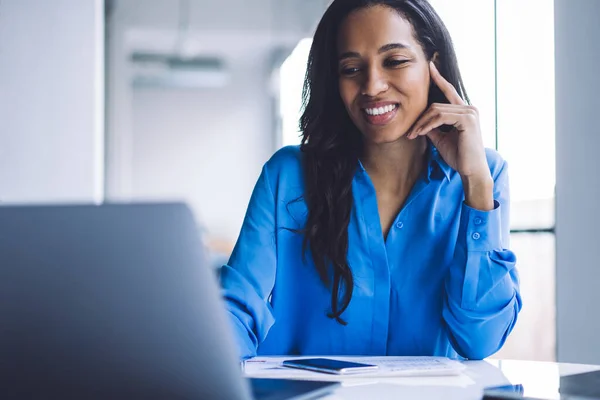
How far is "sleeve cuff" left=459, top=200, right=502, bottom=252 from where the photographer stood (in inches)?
54.6

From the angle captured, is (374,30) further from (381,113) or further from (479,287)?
(479,287)

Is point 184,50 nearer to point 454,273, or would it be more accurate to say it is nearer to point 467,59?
point 467,59

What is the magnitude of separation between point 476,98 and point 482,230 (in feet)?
5.70

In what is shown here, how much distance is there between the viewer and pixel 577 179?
1.94m

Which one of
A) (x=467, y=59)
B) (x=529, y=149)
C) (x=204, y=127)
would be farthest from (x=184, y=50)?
(x=529, y=149)

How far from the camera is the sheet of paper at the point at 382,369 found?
1013 millimetres

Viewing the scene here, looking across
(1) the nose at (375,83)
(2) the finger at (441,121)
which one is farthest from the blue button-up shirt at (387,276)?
(1) the nose at (375,83)

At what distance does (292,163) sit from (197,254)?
113 centimetres

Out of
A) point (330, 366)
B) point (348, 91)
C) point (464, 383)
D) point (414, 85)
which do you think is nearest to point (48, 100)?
point (348, 91)

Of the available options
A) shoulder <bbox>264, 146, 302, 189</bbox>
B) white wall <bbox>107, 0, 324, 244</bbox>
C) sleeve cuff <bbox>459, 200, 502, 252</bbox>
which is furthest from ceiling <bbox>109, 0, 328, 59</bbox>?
sleeve cuff <bbox>459, 200, 502, 252</bbox>

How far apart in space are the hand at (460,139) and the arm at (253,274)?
15.5 inches

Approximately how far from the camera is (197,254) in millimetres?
565

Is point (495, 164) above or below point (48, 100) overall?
below

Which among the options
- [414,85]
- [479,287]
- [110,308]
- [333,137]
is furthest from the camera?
[333,137]
